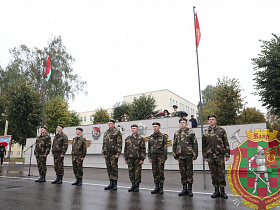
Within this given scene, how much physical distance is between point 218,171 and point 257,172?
3.09ft

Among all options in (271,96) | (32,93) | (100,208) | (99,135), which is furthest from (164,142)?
(32,93)

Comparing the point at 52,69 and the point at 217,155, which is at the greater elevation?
the point at 52,69

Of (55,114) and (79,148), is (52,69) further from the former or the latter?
(79,148)

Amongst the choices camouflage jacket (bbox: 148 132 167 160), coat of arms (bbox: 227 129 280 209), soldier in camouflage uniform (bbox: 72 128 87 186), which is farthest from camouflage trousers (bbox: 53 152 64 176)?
coat of arms (bbox: 227 129 280 209)

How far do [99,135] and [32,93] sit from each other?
11.6 metres

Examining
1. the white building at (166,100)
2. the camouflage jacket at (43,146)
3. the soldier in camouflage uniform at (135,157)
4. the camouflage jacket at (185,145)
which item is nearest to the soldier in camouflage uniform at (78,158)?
the camouflage jacket at (43,146)

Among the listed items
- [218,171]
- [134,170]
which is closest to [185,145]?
[218,171]

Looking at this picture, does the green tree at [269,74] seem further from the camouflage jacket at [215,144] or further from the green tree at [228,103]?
the camouflage jacket at [215,144]

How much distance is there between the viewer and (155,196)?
20.1ft

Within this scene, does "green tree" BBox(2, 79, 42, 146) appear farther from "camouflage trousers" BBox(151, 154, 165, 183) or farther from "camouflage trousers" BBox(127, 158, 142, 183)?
"camouflage trousers" BBox(151, 154, 165, 183)

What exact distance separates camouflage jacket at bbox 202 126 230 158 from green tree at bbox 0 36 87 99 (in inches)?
1178

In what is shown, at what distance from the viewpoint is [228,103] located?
23750 millimetres

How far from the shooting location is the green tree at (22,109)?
23163 millimetres

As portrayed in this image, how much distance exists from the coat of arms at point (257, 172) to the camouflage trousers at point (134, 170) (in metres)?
2.74
